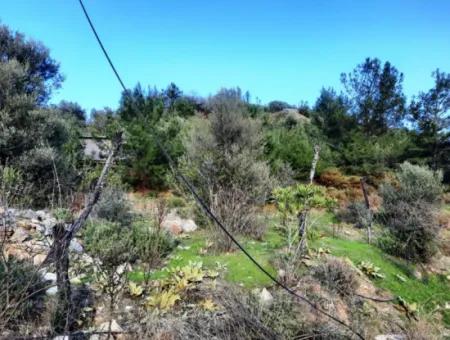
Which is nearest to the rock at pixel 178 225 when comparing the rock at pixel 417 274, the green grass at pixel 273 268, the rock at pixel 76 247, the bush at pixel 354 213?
the green grass at pixel 273 268

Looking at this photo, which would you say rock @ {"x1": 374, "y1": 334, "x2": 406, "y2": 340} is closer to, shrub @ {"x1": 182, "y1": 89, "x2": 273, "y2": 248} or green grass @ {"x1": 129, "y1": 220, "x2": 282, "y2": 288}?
green grass @ {"x1": 129, "y1": 220, "x2": 282, "y2": 288}

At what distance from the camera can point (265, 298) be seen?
181 inches

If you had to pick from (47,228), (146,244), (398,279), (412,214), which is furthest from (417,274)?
(47,228)

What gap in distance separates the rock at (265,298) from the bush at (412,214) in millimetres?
5356

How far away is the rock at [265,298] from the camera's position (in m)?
4.26

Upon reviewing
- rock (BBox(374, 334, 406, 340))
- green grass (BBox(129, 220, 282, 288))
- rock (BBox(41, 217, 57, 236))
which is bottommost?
rock (BBox(374, 334, 406, 340))

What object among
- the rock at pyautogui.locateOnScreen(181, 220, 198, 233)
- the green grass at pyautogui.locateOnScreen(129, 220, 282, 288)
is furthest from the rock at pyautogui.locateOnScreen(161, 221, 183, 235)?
the green grass at pyautogui.locateOnScreen(129, 220, 282, 288)

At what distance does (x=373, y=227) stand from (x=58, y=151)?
967 centimetres

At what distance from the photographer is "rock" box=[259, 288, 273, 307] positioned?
14.0 feet

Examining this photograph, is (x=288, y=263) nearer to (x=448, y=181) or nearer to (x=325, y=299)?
(x=325, y=299)

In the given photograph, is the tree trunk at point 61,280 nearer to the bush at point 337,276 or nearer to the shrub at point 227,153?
the bush at point 337,276

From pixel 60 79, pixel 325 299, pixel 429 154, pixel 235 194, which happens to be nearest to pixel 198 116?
pixel 60 79

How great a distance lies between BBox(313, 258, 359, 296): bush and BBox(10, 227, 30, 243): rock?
467 cm

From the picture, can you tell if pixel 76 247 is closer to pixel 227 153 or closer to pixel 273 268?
pixel 273 268
